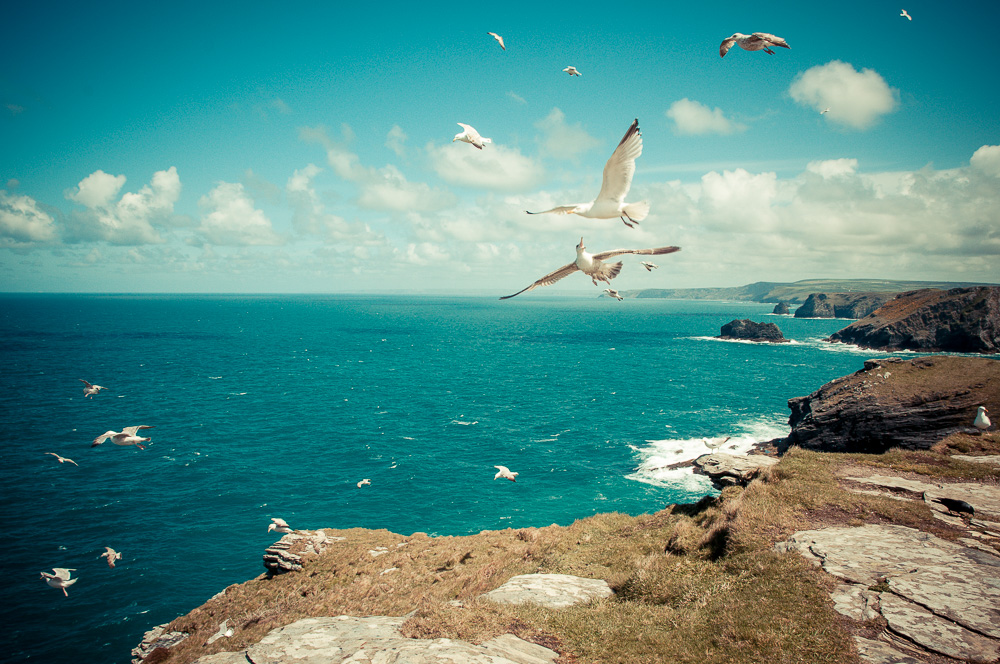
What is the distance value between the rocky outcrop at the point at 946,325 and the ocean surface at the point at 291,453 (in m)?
31.9

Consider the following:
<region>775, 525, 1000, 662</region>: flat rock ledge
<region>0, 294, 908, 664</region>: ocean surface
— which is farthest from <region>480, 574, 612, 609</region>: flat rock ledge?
<region>0, 294, 908, 664</region>: ocean surface

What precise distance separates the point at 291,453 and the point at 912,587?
5096 cm

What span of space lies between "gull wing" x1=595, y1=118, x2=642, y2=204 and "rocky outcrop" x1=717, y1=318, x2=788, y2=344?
15396cm

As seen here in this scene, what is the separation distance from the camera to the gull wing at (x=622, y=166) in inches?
299

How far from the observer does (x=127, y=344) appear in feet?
401

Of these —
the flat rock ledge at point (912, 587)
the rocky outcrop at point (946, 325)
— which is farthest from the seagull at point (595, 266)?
the rocky outcrop at point (946, 325)

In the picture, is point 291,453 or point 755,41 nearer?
point 755,41

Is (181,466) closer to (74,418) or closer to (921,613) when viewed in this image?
(74,418)

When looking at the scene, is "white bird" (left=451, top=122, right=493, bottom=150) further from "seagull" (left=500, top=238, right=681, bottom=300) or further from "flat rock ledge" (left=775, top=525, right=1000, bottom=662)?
"flat rock ledge" (left=775, top=525, right=1000, bottom=662)

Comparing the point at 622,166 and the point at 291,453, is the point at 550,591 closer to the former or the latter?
the point at 622,166

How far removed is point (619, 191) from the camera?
8.14m

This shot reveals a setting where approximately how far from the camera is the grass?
937cm

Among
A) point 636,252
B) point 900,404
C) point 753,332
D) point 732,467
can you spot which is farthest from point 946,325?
point 636,252

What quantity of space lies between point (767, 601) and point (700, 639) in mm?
1831
